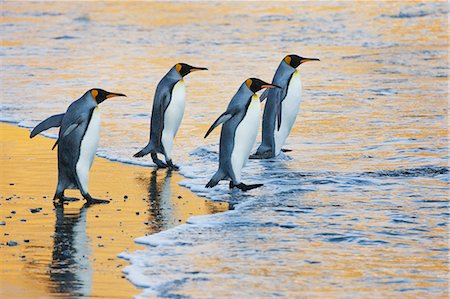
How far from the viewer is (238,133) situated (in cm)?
699

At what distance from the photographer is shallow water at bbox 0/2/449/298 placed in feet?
16.0

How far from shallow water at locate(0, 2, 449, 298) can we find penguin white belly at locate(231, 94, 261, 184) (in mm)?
201

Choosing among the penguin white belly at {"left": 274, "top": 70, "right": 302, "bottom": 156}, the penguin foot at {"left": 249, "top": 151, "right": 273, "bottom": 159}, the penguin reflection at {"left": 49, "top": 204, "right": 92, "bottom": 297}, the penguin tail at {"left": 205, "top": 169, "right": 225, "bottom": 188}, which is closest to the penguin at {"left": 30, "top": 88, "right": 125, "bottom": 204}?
the penguin reflection at {"left": 49, "top": 204, "right": 92, "bottom": 297}

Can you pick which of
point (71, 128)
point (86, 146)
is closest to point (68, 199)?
point (86, 146)

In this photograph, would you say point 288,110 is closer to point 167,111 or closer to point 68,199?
point 167,111

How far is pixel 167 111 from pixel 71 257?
2.90 meters

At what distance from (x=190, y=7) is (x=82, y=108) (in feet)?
80.1

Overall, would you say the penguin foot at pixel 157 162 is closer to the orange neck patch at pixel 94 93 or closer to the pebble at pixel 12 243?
the orange neck patch at pixel 94 93

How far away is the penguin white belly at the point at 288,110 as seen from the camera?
27.4ft

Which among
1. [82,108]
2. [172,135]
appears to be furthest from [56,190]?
[172,135]

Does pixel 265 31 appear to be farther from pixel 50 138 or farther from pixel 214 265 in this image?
pixel 214 265

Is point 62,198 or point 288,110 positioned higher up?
point 288,110

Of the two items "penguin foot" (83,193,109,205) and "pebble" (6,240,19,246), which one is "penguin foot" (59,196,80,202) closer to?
"penguin foot" (83,193,109,205)

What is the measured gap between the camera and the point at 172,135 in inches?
314
